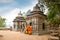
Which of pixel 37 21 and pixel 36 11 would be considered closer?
pixel 37 21

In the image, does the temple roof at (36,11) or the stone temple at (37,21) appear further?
the temple roof at (36,11)

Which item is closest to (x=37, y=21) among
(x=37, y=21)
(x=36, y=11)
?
(x=37, y=21)

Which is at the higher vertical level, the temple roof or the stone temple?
the temple roof

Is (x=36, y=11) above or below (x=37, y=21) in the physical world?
above

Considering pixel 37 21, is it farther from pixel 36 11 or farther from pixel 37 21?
pixel 36 11

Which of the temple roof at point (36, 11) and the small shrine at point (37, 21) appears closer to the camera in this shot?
the small shrine at point (37, 21)

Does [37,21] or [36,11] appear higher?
[36,11]

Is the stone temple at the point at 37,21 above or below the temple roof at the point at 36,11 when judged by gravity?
below

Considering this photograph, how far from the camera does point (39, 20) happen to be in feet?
65.2

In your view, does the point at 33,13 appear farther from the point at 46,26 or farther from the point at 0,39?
the point at 0,39

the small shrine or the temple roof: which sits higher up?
the temple roof

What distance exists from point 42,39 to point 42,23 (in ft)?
18.8

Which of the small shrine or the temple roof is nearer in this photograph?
the small shrine

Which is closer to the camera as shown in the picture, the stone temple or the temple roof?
the stone temple
